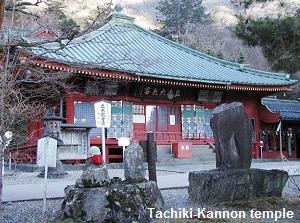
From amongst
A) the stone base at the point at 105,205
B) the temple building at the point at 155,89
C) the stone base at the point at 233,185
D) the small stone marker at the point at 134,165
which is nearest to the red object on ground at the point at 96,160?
the stone base at the point at 105,205

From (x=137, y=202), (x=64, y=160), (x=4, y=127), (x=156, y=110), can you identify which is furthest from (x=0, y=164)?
(x=156, y=110)

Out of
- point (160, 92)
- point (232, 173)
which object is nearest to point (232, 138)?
point (232, 173)

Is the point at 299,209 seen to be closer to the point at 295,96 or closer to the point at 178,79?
the point at 178,79

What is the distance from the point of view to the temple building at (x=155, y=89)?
1823cm

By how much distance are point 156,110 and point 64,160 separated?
6520mm

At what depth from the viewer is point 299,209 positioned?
6.95 m

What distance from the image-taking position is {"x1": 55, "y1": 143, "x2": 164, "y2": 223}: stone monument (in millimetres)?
5672

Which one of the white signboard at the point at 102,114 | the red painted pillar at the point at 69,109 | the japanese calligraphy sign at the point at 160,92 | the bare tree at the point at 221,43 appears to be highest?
the bare tree at the point at 221,43

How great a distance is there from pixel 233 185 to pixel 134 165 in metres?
2.07

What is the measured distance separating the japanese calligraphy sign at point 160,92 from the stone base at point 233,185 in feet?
41.2

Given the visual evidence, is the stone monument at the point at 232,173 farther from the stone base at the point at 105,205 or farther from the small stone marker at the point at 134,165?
the stone base at the point at 105,205

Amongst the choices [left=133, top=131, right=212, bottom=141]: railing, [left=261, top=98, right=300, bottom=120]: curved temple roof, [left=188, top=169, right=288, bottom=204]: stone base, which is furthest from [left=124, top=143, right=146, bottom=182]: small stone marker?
[left=261, top=98, right=300, bottom=120]: curved temple roof

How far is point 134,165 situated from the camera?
6449mm

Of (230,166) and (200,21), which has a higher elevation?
(200,21)
